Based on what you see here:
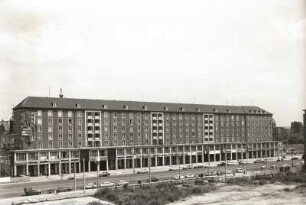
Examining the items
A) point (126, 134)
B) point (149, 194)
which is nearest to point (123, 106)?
point (126, 134)

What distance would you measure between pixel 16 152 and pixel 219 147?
5850 centimetres

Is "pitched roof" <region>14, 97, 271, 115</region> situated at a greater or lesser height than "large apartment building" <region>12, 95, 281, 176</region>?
greater

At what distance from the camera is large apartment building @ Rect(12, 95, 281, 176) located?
90.1m

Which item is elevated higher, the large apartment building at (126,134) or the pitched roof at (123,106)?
the pitched roof at (123,106)

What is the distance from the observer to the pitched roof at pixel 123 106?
303ft

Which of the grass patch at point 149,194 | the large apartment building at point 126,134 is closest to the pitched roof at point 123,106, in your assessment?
the large apartment building at point 126,134

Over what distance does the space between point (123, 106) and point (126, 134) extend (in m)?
7.26

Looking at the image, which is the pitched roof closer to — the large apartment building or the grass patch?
the large apartment building

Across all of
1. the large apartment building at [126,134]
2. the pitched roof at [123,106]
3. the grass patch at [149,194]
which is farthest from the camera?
the pitched roof at [123,106]

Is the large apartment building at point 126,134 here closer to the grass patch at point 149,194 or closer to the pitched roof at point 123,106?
the pitched roof at point 123,106

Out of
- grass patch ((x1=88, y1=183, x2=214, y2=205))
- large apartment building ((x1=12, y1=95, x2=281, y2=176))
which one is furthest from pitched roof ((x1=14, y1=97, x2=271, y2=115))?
grass patch ((x1=88, y1=183, x2=214, y2=205))

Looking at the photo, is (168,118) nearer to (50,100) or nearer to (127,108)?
(127,108)

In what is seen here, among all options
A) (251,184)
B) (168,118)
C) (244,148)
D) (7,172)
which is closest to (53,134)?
(7,172)

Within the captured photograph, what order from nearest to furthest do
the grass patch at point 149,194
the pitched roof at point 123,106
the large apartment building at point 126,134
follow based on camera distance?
1. the grass patch at point 149,194
2. the large apartment building at point 126,134
3. the pitched roof at point 123,106
